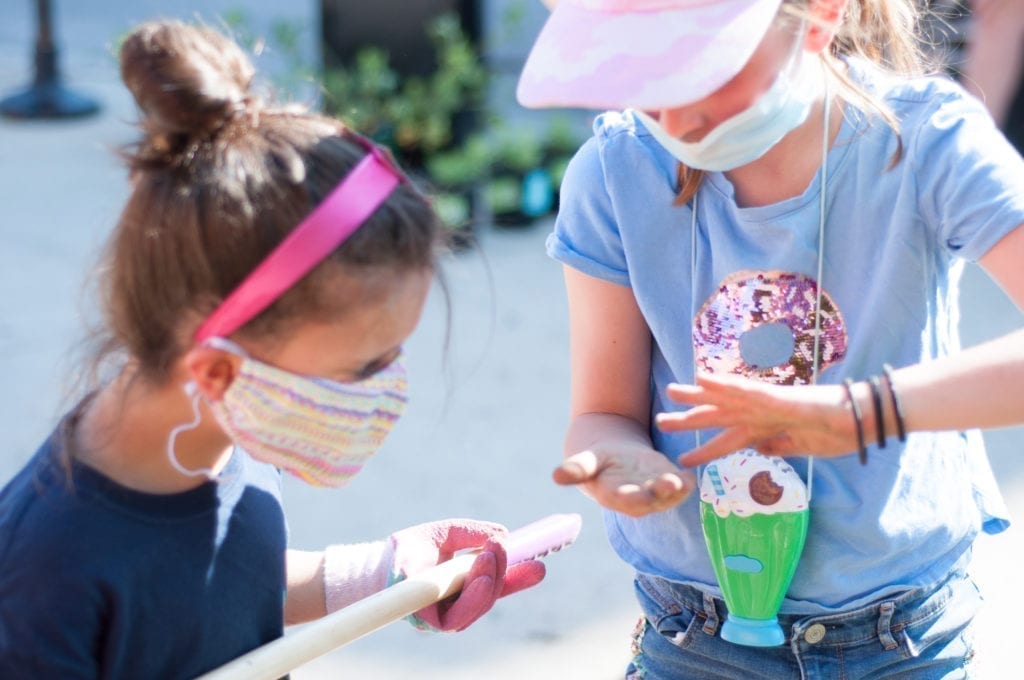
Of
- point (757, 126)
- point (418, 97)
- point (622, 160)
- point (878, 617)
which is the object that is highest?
point (757, 126)

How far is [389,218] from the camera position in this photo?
1.69 m

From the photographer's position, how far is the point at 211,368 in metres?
1.65

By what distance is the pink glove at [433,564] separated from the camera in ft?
6.47

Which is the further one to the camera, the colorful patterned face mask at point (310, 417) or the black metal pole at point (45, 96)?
the black metal pole at point (45, 96)

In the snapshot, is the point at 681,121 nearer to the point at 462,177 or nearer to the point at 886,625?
the point at 886,625

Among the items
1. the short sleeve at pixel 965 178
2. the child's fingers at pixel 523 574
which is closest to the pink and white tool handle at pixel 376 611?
the child's fingers at pixel 523 574

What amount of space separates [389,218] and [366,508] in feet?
7.34

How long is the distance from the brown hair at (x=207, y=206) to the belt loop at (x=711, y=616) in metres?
0.64

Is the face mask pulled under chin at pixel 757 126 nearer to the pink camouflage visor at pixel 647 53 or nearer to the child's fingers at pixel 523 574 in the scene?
the pink camouflage visor at pixel 647 53

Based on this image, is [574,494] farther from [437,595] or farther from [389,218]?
[389,218]

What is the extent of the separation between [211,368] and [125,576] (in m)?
0.25

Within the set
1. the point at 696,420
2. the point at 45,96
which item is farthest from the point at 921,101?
the point at 45,96

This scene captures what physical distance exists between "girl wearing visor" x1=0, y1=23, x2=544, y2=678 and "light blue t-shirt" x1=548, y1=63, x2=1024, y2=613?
0.31 meters

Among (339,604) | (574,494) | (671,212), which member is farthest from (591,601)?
(671,212)
